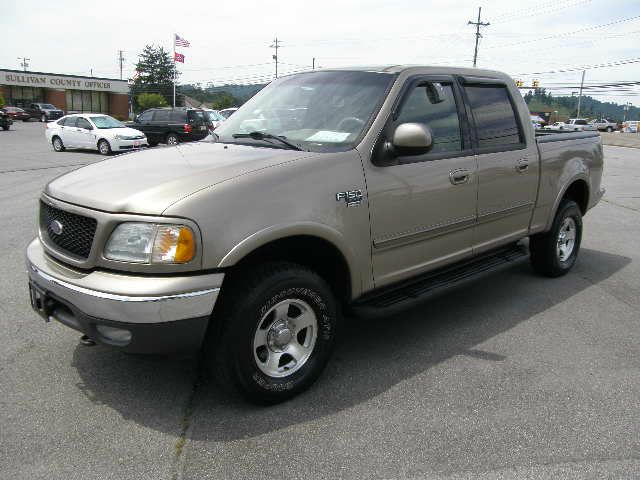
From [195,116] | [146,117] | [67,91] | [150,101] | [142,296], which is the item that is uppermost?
[67,91]

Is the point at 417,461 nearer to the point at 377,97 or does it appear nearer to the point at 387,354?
the point at 387,354

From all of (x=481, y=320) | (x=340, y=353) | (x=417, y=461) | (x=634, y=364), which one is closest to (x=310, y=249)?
(x=340, y=353)

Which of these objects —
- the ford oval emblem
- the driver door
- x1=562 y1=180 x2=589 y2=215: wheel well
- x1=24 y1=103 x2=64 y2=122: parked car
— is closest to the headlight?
the ford oval emblem

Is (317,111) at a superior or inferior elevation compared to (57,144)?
superior

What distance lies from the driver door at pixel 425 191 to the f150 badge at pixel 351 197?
0.33 ft

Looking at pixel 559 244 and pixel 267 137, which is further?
pixel 559 244

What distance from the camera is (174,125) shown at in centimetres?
2275

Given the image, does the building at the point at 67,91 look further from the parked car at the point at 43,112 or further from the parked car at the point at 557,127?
the parked car at the point at 557,127

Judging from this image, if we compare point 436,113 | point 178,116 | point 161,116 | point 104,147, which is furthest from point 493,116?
point 161,116

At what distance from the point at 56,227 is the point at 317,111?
1.83m

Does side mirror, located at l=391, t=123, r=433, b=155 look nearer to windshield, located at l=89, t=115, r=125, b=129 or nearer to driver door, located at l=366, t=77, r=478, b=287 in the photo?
driver door, located at l=366, t=77, r=478, b=287

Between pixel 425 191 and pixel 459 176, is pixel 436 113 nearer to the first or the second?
pixel 459 176

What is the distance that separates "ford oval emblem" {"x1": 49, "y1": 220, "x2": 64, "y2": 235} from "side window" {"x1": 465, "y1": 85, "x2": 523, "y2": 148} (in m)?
3.02

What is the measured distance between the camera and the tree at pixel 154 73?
338ft
